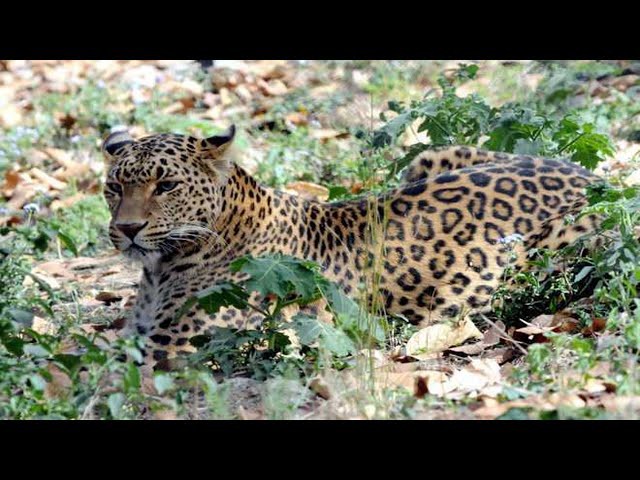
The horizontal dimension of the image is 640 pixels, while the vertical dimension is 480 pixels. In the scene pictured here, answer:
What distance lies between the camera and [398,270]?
8.07 metres

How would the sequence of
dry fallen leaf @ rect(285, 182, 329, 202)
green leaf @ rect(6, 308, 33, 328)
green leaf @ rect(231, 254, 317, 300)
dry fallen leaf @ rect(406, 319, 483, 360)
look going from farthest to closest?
1. dry fallen leaf @ rect(285, 182, 329, 202)
2. dry fallen leaf @ rect(406, 319, 483, 360)
3. green leaf @ rect(231, 254, 317, 300)
4. green leaf @ rect(6, 308, 33, 328)

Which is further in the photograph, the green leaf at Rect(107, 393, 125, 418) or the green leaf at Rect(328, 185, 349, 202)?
the green leaf at Rect(328, 185, 349, 202)

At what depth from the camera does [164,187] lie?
25.5 feet

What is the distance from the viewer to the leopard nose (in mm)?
7637

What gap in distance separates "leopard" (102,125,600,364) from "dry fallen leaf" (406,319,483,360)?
0.41m

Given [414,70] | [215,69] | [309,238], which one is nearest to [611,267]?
[309,238]

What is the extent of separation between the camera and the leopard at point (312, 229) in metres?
7.77

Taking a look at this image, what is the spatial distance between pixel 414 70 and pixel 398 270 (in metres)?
6.17

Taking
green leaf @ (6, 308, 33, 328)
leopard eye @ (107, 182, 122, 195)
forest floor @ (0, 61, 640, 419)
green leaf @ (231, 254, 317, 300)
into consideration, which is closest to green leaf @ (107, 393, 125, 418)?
forest floor @ (0, 61, 640, 419)

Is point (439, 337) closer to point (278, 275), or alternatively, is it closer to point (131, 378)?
point (278, 275)

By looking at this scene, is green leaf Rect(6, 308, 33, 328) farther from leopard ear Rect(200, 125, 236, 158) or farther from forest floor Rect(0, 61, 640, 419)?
leopard ear Rect(200, 125, 236, 158)

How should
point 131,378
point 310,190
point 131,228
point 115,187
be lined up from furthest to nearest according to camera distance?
point 310,190 → point 115,187 → point 131,228 → point 131,378

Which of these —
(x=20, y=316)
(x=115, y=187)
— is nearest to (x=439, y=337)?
(x=115, y=187)

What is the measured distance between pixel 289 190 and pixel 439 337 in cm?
415
